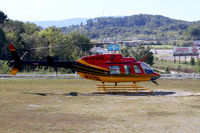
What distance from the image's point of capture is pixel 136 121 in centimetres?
1552

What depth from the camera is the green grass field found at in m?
14.1

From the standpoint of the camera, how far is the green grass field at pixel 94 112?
557 inches

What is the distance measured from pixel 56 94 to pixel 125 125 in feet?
Result: 35.8

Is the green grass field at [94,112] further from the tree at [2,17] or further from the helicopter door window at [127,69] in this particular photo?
the tree at [2,17]

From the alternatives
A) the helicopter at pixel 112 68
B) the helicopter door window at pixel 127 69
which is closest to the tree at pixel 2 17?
the helicopter at pixel 112 68

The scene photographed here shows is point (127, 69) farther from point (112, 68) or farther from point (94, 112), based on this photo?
point (94, 112)

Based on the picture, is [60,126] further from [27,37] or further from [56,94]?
[27,37]

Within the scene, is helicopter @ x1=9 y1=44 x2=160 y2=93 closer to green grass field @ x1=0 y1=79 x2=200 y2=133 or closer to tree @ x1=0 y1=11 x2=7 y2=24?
green grass field @ x1=0 y1=79 x2=200 y2=133

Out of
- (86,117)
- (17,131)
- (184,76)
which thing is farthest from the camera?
(184,76)

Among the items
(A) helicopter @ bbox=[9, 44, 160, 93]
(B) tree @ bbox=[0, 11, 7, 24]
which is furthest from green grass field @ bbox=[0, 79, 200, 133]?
(B) tree @ bbox=[0, 11, 7, 24]

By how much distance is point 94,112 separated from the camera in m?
17.7

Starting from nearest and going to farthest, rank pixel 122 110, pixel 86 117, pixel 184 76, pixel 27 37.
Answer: pixel 86 117, pixel 122 110, pixel 184 76, pixel 27 37

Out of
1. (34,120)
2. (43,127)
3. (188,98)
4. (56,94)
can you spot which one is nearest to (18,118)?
(34,120)

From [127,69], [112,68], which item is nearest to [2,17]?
[112,68]
